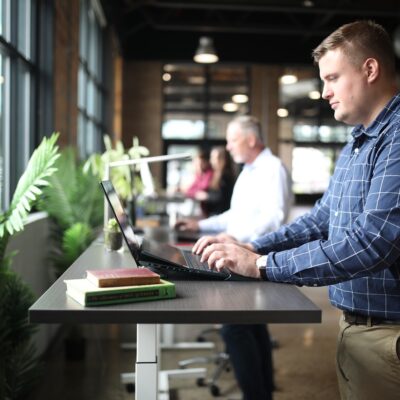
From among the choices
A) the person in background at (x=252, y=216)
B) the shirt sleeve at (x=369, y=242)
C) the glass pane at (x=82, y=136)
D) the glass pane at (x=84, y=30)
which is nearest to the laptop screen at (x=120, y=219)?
the shirt sleeve at (x=369, y=242)

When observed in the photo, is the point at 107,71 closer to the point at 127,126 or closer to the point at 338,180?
the point at 127,126

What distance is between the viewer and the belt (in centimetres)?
168

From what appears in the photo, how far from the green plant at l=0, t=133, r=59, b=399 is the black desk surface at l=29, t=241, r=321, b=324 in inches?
28.5

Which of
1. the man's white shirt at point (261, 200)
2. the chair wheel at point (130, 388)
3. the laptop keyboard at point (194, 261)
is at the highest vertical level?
the man's white shirt at point (261, 200)

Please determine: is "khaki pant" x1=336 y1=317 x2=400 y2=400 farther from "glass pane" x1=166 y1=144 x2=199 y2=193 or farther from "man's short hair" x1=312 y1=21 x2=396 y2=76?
"glass pane" x1=166 y1=144 x2=199 y2=193

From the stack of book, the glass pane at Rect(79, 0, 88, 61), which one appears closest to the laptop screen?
the stack of book

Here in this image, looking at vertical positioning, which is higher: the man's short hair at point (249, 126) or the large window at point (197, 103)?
the large window at point (197, 103)

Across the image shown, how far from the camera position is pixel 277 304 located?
1564 millimetres

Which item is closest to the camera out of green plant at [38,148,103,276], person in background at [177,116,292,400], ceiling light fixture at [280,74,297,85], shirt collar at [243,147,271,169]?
person in background at [177,116,292,400]

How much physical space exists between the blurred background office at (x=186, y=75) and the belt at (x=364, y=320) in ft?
10.6

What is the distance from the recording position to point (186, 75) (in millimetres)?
14250

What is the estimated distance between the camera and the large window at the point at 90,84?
7562mm

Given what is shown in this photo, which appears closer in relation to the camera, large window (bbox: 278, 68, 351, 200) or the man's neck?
the man's neck

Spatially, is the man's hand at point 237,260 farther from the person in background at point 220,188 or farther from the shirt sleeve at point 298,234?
the person in background at point 220,188
